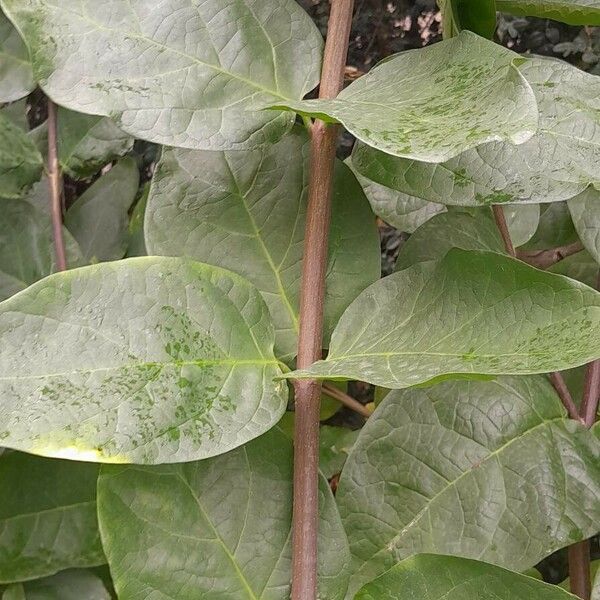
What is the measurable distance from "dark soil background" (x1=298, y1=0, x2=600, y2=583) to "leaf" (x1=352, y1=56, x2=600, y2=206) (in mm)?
483

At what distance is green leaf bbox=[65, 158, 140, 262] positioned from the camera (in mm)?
792

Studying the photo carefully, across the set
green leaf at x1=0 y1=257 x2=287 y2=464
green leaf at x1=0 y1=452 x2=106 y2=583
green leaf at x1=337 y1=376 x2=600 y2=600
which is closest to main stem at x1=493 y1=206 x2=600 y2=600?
green leaf at x1=337 y1=376 x2=600 y2=600

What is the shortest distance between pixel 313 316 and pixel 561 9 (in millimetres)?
275

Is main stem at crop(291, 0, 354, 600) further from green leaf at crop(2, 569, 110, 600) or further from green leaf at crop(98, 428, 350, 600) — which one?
green leaf at crop(2, 569, 110, 600)

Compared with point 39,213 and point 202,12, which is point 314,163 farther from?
point 39,213

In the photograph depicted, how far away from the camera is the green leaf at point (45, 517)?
2.09 ft

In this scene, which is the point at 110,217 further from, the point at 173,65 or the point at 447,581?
the point at 447,581

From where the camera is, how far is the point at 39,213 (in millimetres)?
741

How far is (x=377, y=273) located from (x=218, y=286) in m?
0.13

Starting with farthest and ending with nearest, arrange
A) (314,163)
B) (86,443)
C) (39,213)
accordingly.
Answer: (39,213) < (314,163) < (86,443)

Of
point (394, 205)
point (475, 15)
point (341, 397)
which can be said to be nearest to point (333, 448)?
point (341, 397)

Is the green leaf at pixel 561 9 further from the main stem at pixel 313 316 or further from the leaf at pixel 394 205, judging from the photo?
the leaf at pixel 394 205

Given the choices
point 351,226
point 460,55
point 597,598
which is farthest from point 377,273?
point 597,598

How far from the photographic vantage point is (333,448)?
867 mm
